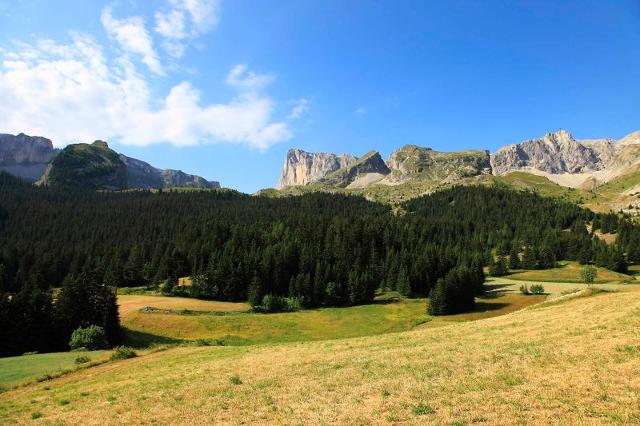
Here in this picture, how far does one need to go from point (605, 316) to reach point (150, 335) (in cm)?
7581

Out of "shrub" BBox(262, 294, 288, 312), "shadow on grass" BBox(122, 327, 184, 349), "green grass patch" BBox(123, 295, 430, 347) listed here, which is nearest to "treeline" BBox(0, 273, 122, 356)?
"shadow on grass" BBox(122, 327, 184, 349)

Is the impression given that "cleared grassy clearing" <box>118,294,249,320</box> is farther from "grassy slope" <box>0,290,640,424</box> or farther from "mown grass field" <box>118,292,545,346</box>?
"grassy slope" <box>0,290,640,424</box>

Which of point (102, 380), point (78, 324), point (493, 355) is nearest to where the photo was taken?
point (493, 355)

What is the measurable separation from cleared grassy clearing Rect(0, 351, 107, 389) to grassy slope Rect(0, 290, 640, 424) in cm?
319

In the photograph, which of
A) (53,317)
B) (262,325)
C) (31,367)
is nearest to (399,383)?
(31,367)

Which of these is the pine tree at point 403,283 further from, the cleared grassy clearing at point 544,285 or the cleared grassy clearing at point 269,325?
the cleared grassy clearing at point 544,285

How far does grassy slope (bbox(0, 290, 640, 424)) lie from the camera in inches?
747

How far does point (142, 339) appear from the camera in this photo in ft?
258

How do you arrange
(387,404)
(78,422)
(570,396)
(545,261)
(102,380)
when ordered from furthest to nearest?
(545,261) → (102,380) → (78,422) → (387,404) → (570,396)

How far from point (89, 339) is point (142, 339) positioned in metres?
11.7

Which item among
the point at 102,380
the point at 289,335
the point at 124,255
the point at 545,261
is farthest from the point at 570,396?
the point at 124,255

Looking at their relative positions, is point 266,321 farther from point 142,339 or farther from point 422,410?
point 422,410

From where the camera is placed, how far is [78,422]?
77.2 ft

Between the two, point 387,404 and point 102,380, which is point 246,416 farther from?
point 102,380
